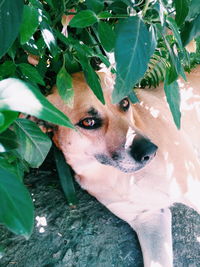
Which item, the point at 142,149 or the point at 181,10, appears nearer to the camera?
the point at 181,10

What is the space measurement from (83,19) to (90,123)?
0.75 meters

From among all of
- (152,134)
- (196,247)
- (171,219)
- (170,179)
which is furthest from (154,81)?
(196,247)

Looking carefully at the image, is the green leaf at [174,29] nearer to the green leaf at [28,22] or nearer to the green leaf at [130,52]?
the green leaf at [130,52]

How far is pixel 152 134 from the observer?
1910mm

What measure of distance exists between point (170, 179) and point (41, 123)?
0.70 metres

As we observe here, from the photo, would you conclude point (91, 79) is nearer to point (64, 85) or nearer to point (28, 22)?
point (64, 85)

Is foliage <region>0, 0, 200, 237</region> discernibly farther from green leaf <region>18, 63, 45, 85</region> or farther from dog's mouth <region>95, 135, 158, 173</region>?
dog's mouth <region>95, 135, 158, 173</region>

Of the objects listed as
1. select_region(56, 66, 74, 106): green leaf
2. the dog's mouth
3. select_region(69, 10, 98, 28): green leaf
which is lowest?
the dog's mouth

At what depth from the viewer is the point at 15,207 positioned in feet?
1.98

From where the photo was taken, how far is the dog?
1.64 metres

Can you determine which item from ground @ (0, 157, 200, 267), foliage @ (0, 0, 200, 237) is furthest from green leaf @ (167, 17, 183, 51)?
ground @ (0, 157, 200, 267)

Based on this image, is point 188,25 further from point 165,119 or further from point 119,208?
point 119,208

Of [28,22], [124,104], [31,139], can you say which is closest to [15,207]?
[31,139]

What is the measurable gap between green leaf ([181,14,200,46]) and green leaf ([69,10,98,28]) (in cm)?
24
